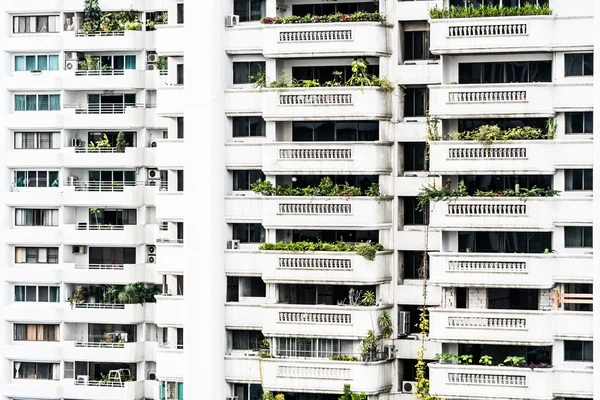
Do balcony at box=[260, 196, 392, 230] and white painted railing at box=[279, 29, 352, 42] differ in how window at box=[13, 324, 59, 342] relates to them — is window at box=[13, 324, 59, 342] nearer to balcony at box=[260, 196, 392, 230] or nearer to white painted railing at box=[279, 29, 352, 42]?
balcony at box=[260, 196, 392, 230]

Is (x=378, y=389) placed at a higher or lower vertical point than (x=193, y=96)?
lower

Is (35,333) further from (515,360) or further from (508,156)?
(508,156)

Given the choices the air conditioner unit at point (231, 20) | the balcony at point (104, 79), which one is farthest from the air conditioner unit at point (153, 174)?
the air conditioner unit at point (231, 20)

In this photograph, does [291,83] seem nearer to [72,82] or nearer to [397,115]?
[397,115]

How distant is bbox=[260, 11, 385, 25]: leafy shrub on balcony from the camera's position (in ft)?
251

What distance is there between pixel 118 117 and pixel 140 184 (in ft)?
7.76

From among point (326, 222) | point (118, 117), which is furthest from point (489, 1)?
point (118, 117)

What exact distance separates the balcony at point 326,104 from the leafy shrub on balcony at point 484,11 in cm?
312

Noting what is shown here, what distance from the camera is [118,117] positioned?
83.0 meters

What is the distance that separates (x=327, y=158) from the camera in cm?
7656

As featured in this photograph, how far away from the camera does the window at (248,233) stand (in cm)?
7812

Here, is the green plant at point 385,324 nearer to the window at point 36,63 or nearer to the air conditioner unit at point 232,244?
the air conditioner unit at point 232,244

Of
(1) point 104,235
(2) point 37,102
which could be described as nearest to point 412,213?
(1) point 104,235

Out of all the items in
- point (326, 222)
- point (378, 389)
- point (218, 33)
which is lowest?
point (378, 389)
